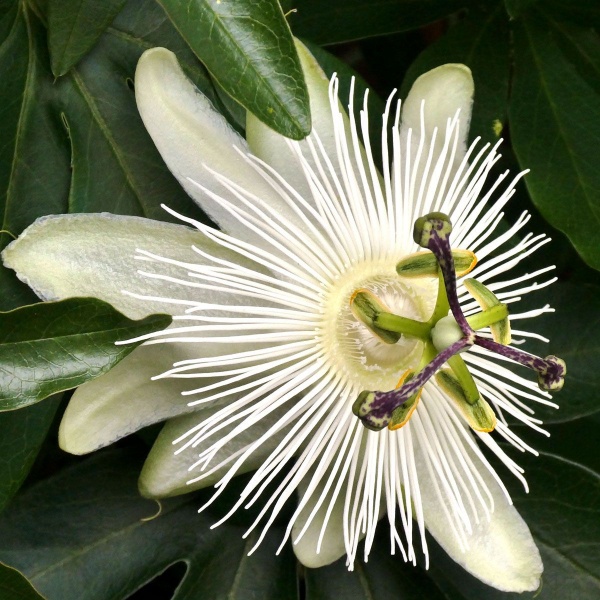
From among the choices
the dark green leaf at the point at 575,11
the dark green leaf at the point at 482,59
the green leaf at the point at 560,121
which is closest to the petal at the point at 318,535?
the green leaf at the point at 560,121

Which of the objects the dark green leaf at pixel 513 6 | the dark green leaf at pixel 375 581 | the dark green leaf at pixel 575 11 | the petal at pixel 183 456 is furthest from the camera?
the dark green leaf at pixel 575 11

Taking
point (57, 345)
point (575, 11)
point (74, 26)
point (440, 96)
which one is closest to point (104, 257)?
point (57, 345)

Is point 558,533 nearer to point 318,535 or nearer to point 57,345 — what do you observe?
point 318,535

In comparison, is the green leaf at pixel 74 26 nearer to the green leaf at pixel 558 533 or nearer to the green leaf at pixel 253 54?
the green leaf at pixel 253 54

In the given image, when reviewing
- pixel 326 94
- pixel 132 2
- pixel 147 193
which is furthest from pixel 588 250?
pixel 132 2

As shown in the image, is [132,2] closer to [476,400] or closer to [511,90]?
[511,90]

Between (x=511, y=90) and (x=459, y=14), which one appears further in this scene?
(x=459, y=14)

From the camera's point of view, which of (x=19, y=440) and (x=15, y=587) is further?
(x=19, y=440)
